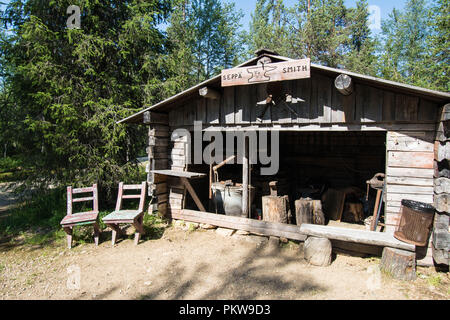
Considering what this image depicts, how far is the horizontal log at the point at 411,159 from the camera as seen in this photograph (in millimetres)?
4465

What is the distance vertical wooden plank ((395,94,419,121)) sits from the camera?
448cm

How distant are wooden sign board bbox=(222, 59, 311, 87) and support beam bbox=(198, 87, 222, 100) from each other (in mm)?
472

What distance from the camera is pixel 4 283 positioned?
4.41 metres

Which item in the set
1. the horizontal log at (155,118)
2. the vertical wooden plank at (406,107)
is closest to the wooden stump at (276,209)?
the vertical wooden plank at (406,107)

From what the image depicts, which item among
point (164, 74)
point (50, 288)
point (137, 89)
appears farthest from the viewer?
point (164, 74)

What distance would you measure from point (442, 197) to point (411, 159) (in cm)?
76

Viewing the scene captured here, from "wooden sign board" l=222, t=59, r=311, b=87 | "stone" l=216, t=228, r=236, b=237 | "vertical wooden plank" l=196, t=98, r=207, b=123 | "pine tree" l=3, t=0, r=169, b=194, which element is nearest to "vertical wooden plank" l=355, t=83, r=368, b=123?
"wooden sign board" l=222, t=59, r=311, b=87

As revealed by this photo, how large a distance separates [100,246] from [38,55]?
5.99 m

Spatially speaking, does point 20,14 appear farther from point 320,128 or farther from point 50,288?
point 320,128
